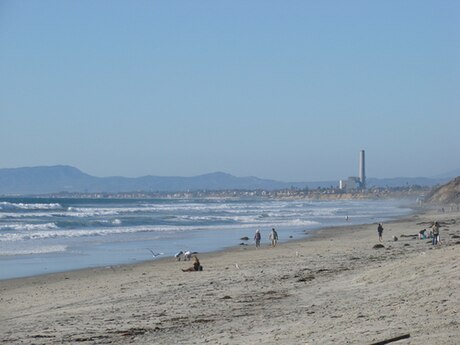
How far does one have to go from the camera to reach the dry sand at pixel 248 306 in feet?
33.2

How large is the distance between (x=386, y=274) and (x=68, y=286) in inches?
320

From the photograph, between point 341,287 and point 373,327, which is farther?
point 341,287

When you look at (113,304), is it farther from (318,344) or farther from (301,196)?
(301,196)

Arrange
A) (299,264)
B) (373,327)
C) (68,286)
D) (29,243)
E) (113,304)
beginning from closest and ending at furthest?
(373,327) → (113,304) → (68,286) → (299,264) → (29,243)

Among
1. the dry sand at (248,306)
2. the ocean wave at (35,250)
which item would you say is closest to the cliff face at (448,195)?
the ocean wave at (35,250)

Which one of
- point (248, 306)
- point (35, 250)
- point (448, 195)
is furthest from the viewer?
point (448, 195)

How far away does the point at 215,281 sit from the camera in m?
17.6

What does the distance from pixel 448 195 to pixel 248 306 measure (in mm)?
95241

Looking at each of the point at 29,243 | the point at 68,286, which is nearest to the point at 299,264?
the point at 68,286

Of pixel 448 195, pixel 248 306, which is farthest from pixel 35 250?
pixel 448 195

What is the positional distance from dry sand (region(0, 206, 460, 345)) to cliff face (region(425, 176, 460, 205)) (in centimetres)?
8348

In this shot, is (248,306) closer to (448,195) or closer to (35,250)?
(35,250)

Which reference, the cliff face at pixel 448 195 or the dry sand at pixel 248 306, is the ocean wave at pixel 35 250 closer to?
the dry sand at pixel 248 306

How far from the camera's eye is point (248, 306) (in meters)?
13.4
